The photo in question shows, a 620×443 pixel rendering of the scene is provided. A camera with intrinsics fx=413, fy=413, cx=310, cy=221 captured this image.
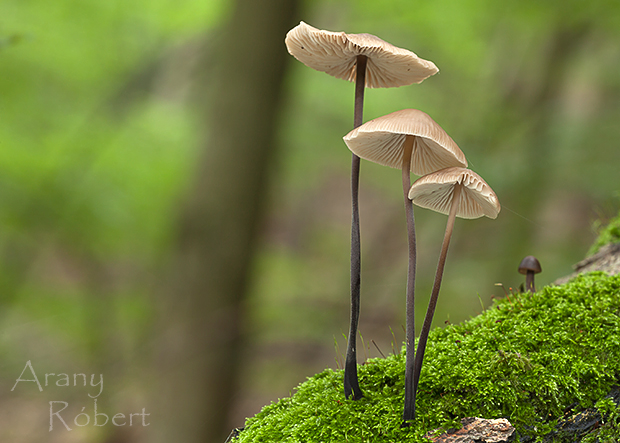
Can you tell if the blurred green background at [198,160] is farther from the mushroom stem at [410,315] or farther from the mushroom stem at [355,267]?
the mushroom stem at [410,315]

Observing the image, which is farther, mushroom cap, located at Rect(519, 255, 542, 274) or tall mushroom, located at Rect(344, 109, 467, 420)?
mushroom cap, located at Rect(519, 255, 542, 274)

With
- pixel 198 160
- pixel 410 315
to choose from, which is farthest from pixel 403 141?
pixel 198 160

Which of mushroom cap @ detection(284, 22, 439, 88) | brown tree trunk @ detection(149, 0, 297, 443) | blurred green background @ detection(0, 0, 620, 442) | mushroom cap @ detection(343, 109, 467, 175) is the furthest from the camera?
blurred green background @ detection(0, 0, 620, 442)

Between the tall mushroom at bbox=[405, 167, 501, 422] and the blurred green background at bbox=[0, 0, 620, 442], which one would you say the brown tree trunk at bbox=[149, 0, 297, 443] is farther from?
the tall mushroom at bbox=[405, 167, 501, 422]

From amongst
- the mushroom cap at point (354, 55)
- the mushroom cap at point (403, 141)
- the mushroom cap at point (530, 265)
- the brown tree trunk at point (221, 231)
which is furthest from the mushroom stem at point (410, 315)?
the brown tree trunk at point (221, 231)

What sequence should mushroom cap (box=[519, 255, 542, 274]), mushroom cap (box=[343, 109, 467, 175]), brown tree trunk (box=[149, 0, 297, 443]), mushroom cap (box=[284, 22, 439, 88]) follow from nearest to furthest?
mushroom cap (box=[343, 109, 467, 175])
mushroom cap (box=[284, 22, 439, 88])
mushroom cap (box=[519, 255, 542, 274])
brown tree trunk (box=[149, 0, 297, 443])

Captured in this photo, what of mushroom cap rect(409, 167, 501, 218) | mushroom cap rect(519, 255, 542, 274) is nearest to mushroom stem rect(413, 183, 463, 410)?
mushroom cap rect(409, 167, 501, 218)

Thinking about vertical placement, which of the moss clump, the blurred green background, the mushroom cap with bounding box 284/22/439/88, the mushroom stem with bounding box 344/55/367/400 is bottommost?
the moss clump

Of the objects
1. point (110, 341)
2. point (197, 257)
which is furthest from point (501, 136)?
point (110, 341)
